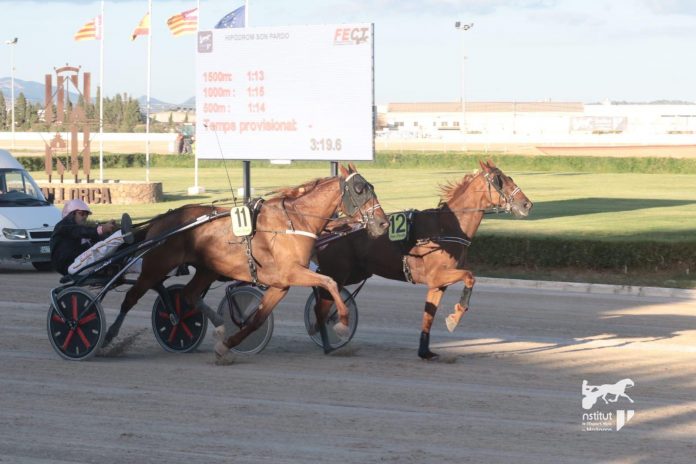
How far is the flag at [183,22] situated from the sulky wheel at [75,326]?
94.5ft

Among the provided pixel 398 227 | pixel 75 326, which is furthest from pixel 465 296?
pixel 75 326

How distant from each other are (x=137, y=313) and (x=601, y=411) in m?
6.57

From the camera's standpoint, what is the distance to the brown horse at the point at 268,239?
9031mm

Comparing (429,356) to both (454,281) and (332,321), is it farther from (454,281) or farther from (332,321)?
(332,321)

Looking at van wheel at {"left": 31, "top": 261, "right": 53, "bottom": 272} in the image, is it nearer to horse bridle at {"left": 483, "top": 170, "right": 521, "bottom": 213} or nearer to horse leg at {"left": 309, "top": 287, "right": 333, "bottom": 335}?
horse leg at {"left": 309, "top": 287, "right": 333, "bottom": 335}

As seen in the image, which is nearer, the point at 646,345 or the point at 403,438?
the point at 403,438

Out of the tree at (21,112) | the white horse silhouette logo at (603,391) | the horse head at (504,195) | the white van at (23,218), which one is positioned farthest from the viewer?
the tree at (21,112)

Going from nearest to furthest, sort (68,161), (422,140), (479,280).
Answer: (479,280)
(68,161)
(422,140)

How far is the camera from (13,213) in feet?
56.2

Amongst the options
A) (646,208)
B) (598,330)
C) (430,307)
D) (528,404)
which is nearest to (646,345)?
(598,330)

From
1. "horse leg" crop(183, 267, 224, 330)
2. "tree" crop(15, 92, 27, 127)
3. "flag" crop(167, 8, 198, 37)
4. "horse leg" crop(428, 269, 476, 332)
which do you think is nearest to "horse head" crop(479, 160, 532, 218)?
"horse leg" crop(428, 269, 476, 332)

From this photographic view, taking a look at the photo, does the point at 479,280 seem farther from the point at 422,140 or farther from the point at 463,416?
the point at 422,140

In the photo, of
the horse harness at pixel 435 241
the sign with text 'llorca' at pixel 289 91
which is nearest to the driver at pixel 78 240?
the horse harness at pixel 435 241

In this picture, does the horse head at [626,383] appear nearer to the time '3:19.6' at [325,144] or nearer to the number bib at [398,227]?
the number bib at [398,227]
